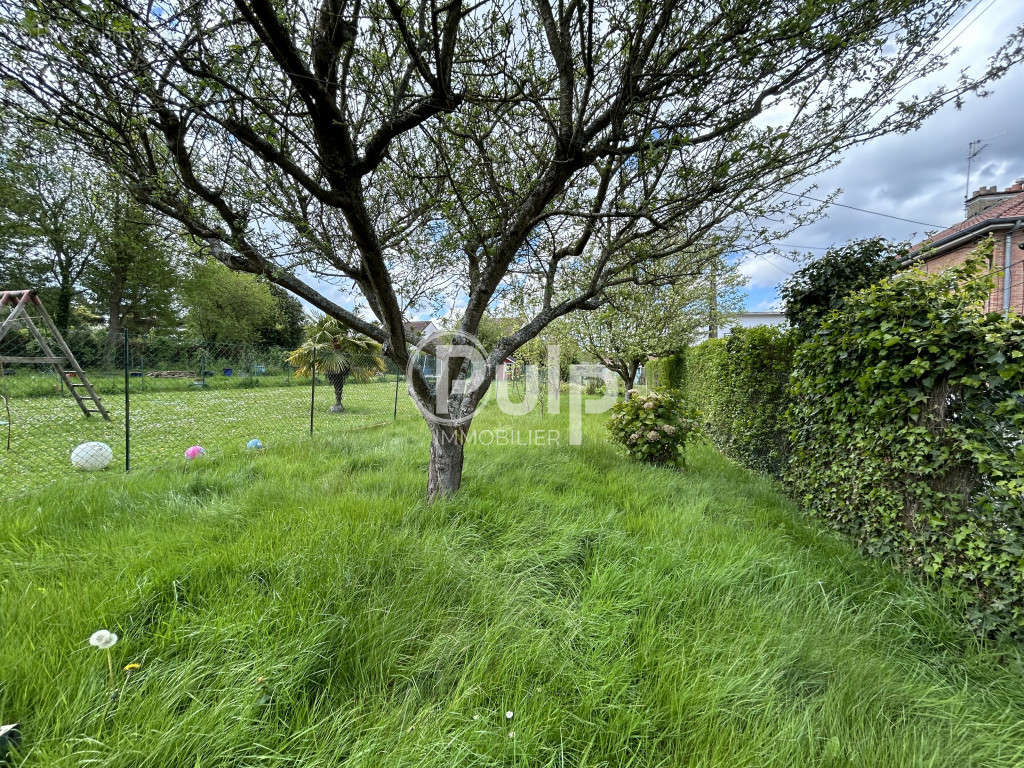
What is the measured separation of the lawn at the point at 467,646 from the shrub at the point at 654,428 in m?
1.82

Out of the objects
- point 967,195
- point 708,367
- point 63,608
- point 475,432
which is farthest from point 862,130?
point 967,195

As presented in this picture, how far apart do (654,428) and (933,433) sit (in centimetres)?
254

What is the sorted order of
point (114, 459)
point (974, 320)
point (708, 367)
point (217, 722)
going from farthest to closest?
point (708, 367) → point (114, 459) → point (974, 320) → point (217, 722)

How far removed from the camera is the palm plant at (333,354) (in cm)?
905

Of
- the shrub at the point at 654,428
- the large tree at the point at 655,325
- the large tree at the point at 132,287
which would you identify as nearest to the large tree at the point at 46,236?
the large tree at the point at 132,287

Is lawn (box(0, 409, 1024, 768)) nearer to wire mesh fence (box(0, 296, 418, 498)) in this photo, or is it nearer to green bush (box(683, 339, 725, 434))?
wire mesh fence (box(0, 296, 418, 498))

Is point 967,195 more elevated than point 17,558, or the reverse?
point 967,195

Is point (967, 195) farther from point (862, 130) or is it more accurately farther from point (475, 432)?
point (475, 432)

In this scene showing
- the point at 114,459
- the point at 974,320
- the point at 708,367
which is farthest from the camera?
the point at 708,367

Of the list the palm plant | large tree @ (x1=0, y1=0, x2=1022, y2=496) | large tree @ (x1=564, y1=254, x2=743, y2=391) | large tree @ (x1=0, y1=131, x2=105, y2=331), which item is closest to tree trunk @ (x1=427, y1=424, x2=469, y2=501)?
large tree @ (x1=0, y1=0, x2=1022, y2=496)

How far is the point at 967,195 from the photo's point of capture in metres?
11.5

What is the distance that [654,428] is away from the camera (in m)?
4.43

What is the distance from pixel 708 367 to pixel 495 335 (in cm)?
896

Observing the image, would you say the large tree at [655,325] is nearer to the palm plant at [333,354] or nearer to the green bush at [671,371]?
the green bush at [671,371]
